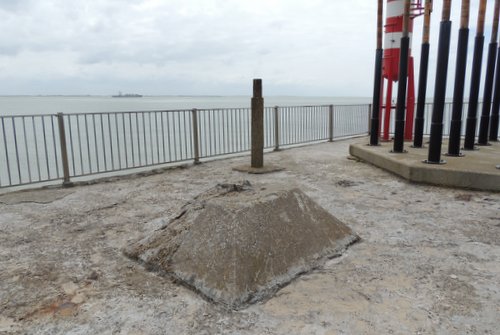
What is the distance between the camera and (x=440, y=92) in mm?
6305

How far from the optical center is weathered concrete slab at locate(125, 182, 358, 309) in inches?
113

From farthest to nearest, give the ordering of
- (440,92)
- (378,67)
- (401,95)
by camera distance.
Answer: (378,67) → (401,95) → (440,92)

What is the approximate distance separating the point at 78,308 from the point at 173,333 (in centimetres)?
78

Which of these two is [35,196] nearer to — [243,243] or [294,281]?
[243,243]

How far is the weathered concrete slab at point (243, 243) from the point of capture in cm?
287

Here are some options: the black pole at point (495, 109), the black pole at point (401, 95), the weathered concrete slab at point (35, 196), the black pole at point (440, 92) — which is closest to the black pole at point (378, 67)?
the black pole at point (401, 95)

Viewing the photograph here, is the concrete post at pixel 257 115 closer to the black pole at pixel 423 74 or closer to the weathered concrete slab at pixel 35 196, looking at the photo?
the black pole at pixel 423 74

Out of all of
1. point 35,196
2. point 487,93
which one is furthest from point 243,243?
point 487,93

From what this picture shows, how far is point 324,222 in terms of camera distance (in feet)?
12.3

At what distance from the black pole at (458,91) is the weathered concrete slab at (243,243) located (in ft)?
13.9

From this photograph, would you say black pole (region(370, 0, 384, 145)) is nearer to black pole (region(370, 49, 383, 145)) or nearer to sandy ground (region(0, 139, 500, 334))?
black pole (region(370, 49, 383, 145))

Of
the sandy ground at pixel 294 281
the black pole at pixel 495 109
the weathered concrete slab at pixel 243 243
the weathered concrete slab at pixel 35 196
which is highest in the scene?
the black pole at pixel 495 109

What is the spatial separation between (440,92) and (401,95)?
1131mm

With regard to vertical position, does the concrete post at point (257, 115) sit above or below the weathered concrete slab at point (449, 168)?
above
